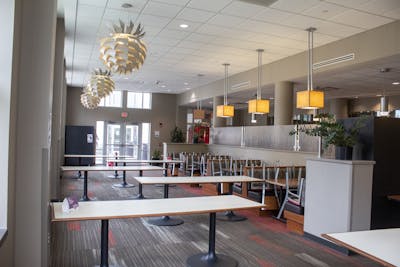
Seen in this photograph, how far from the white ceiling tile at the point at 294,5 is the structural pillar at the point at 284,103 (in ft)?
11.7

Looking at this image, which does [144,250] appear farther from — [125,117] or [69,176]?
[125,117]

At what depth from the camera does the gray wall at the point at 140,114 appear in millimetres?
16359

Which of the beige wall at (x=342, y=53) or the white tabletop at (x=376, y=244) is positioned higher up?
the beige wall at (x=342, y=53)

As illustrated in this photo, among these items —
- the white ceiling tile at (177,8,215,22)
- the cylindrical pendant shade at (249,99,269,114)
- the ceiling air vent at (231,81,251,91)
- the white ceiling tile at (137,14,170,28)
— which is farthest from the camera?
the ceiling air vent at (231,81,251,91)

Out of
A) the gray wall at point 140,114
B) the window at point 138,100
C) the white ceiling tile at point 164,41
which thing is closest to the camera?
the white ceiling tile at point 164,41

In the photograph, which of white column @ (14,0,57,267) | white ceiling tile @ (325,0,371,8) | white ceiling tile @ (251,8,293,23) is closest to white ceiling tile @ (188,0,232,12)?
white ceiling tile @ (251,8,293,23)

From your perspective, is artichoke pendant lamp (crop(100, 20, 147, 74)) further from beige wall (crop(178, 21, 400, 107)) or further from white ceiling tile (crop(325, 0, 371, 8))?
beige wall (crop(178, 21, 400, 107))

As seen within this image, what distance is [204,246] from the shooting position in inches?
183

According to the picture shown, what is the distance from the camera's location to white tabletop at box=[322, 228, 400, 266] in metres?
2.10

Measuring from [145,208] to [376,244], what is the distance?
2.16 m

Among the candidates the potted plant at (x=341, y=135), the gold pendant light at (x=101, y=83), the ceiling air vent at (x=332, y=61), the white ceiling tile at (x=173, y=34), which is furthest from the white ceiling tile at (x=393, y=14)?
the gold pendant light at (x=101, y=83)

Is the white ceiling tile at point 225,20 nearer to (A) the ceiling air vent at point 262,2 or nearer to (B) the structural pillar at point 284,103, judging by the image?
(A) the ceiling air vent at point 262,2

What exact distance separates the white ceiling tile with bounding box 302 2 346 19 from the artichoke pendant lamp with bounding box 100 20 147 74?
3054 mm

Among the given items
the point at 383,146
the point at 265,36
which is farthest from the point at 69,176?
the point at 383,146
